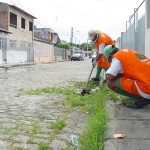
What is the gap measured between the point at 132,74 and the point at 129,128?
3.55ft

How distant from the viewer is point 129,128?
3.86 metres

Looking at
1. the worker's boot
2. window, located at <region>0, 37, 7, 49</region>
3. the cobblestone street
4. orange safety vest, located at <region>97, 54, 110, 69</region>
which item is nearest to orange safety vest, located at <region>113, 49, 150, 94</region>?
the worker's boot

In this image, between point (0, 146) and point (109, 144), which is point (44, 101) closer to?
point (0, 146)

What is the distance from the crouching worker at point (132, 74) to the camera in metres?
4.63

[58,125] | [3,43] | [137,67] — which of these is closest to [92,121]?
[58,125]

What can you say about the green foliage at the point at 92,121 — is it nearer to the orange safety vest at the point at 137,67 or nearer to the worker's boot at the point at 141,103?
the worker's boot at the point at 141,103

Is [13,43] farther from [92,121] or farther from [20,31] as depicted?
[92,121]

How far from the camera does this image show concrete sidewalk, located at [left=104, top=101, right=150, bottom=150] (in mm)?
3258

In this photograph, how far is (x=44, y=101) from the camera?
6.93 meters

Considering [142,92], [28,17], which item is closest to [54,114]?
[142,92]

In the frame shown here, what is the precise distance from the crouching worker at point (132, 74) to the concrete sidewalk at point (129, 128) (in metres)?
0.26

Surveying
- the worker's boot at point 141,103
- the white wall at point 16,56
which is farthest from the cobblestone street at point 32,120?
the white wall at point 16,56

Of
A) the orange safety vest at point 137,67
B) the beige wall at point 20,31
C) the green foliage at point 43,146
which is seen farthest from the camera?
the beige wall at point 20,31

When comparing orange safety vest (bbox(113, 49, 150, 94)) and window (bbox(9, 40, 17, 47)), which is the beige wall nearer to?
window (bbox(9, 40, 17, 47))
